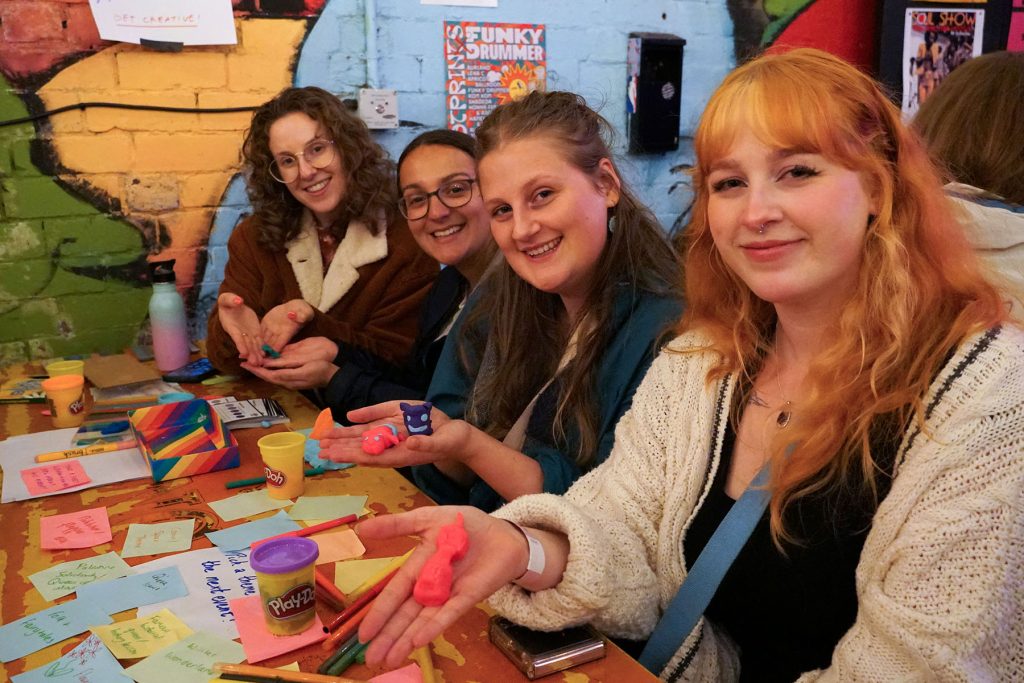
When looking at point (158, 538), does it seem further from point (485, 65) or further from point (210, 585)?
point (485, 65)

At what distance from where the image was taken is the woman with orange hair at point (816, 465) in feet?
3.22

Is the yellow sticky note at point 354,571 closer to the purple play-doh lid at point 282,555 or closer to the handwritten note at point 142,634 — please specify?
the purple play-doh lid at point 282,555

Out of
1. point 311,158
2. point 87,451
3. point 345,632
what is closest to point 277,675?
point 345,632

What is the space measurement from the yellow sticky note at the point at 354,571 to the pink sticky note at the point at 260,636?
99 mm

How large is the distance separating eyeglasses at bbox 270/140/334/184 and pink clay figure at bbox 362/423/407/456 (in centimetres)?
129

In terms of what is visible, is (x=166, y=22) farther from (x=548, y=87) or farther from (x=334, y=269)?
(x=548, y=87)

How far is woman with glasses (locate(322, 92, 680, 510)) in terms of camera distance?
156cm

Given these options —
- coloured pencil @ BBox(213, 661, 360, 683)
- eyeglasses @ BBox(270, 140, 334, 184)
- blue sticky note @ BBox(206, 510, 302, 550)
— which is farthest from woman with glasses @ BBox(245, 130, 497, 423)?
coloured pencil @ BBox(213, 661, 360, 683)

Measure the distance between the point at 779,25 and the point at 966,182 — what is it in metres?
1.59

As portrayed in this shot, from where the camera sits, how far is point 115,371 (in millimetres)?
2445

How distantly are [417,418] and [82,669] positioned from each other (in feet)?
2.20

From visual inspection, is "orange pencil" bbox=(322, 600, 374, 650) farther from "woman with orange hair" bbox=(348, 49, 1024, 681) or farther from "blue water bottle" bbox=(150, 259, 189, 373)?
"blue water bottle" bbox=(150, 259, 189, 373)

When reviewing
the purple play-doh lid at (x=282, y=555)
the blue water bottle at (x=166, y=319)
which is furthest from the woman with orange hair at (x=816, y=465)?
the blue water bottle at (x=166, y=319)

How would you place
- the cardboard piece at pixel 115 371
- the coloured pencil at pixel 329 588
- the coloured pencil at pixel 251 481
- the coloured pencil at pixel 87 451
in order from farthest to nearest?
the cardboard piece at pixel 115 371
the coloured pencil at pixel 87 451
the coloured pencil at pixel 251 481
the coloured pencil at pixel 329 588
